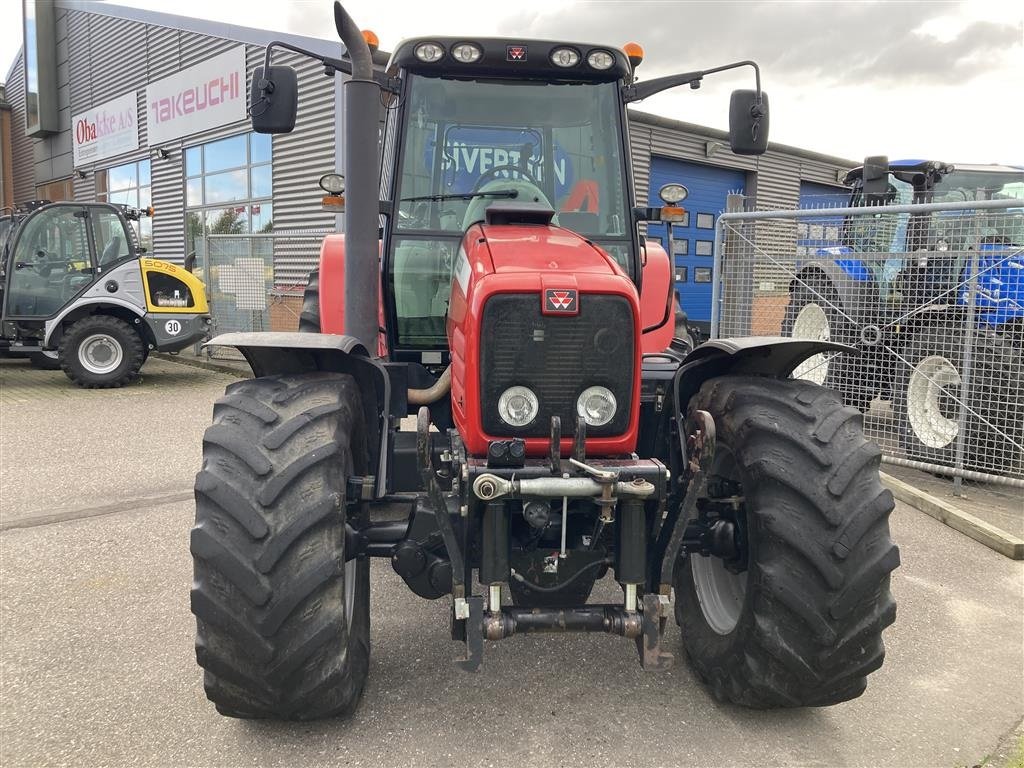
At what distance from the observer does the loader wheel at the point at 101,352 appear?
1015 cm

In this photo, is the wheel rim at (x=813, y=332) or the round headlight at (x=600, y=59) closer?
the round headlight at (x=600, y=59)

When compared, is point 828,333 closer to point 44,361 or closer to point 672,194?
point 672,194

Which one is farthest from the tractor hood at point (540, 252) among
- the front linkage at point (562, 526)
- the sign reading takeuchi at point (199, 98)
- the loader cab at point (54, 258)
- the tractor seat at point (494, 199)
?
the sign reading takeuchi at point (199, 98)

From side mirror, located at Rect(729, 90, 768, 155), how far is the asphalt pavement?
7.33 ft

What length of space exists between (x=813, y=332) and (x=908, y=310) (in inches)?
46.5

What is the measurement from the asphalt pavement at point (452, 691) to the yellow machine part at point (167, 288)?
647 cm

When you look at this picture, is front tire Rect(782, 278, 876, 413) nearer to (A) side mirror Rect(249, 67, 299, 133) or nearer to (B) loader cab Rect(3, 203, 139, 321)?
(A) side mirror Rect(249, 67, 299, 133)

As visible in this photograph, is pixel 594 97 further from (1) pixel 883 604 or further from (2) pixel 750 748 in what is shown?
(2) pixel 750 748

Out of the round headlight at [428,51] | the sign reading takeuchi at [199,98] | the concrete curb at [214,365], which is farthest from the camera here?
the sign reading takeuchi at [199,98]

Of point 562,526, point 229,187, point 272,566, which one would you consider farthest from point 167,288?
point 562,526

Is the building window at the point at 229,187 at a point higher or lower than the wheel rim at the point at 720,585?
higher

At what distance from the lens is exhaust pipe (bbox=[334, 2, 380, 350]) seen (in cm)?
293

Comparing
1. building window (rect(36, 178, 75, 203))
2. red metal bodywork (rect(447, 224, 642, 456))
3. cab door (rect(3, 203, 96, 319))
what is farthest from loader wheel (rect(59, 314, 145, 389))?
building window (rect(36, 178, 75, 203))

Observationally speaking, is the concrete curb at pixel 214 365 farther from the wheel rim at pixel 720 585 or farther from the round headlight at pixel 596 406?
the round headlight at pixel 596 406
